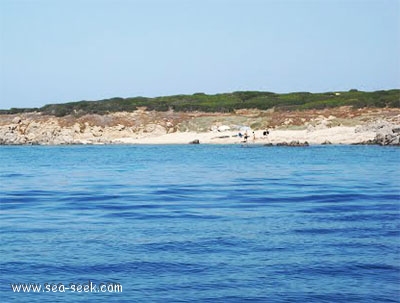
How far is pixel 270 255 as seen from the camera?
12.7 metres

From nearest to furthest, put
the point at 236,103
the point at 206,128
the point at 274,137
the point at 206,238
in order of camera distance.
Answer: the point at 206,238 < the point at 274,137 < the point at 206,128 < the point at 236,103

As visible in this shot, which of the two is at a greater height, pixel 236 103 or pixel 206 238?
pixel 236 103

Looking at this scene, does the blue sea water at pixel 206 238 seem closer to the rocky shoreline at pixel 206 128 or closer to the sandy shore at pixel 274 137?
the sandy shore at pixel 274 137

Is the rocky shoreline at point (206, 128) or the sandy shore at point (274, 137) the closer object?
the sandy shore at point (274, 137)

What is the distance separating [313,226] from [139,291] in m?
6.33

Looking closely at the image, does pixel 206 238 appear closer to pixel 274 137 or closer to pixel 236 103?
pixel 274 137

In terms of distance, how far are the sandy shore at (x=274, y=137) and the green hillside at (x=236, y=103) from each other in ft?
50.8

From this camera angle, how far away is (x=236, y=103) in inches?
3556

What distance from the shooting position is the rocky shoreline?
6000 centimetres

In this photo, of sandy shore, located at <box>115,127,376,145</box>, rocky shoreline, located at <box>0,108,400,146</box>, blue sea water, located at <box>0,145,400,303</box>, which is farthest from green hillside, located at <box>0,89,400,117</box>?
blue sea water, located at <box>0,145,400,303</box>

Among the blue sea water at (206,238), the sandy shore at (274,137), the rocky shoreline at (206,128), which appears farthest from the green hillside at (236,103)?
the blue sea water at (206,238)

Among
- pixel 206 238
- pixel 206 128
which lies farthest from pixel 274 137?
pixel 206 238

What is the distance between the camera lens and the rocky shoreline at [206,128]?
60.0m

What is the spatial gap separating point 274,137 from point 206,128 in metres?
10.8
